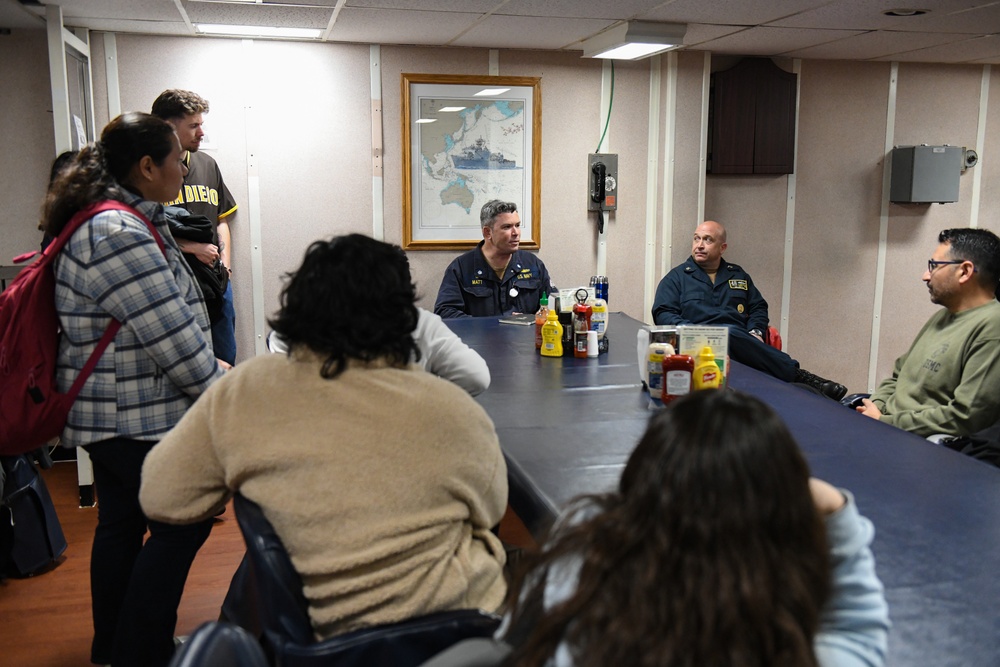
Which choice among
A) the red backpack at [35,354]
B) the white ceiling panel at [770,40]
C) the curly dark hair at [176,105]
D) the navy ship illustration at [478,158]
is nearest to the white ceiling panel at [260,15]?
the curly dark hair at [176,105]

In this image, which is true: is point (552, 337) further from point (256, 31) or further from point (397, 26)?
point (256, 31)

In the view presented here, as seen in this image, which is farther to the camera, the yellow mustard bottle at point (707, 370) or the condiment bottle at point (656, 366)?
the condiment bottle at point (656, 366)

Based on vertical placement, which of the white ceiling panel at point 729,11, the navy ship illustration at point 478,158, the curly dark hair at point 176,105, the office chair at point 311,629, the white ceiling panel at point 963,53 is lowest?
the office chair at point 311,629

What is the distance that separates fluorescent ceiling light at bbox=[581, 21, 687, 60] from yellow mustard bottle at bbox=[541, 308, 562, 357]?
5.54 feet

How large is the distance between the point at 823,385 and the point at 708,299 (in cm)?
131

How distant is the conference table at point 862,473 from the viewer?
1.33 m

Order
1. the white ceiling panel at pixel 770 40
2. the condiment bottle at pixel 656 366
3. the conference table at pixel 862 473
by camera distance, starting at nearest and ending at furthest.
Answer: the conference table at pixel 862 473 → the condiment bottle at pixel 656 366 → the white ceiling panel at pixel 770 40

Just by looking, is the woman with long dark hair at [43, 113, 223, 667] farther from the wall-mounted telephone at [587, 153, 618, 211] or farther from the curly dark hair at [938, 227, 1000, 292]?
the wall-mounted telephone at [587, 153, 618, 211]

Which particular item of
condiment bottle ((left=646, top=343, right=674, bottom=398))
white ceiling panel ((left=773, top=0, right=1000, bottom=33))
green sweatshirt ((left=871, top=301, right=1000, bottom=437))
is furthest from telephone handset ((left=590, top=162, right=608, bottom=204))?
condiment bottle ((left=646, top=343, right=674, bottom=398))

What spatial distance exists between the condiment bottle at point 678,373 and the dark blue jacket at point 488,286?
219cm

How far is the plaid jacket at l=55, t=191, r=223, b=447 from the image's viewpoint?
2.02 m

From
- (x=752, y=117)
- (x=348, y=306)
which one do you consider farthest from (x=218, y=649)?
(x=752, y=117)

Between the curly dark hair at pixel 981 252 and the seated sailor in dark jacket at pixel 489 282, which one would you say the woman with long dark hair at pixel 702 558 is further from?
the seated sailor in dark jacket at pixel 489 282

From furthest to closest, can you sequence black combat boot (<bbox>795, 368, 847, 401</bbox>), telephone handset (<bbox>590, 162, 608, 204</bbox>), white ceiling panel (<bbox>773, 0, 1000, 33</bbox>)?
telephone handset (<bbox>590, 162, 608, 204</bbox>)
white ceiling panel (<bbox>773, 0, 1000, 33</bbox>)
black combat boot (<bbox>795, 368, 847, 401</bbox>)
